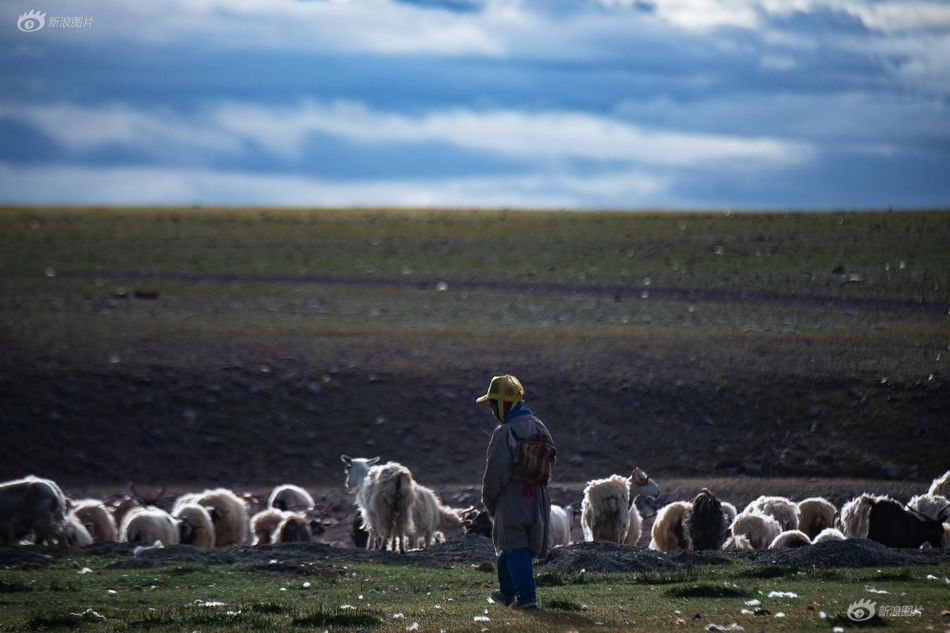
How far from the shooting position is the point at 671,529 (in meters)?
15.0

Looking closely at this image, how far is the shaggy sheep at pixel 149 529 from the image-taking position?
1507cm

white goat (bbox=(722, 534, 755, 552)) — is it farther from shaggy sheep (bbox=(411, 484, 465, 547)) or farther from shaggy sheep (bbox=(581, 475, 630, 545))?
shaggy sheep (bbox=(411, 484, 465, 547))

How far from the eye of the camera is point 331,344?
31.8 m

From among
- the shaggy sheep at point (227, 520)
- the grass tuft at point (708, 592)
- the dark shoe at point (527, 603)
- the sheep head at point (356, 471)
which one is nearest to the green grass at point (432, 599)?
the grass tuft at point (708, 592)

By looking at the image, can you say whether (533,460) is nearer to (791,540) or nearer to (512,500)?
(512,500)

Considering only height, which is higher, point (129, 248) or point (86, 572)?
point (129, 248)

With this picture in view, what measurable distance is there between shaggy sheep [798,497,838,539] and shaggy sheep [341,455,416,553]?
6.23 meters

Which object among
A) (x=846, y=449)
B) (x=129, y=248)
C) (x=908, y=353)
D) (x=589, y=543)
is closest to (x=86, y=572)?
(x=589, y=543)

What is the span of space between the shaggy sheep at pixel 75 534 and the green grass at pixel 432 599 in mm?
2209

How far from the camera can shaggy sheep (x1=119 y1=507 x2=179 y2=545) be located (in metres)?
15.1

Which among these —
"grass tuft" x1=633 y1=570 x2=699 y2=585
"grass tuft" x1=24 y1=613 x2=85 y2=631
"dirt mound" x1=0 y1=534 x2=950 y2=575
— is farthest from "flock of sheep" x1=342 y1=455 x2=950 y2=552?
"grass tuft" x1=24 y1=613 x2=85 y2=631

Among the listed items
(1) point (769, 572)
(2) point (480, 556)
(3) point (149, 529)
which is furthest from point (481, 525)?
(1) point (769, 572)

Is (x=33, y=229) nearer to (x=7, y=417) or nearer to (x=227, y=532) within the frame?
(x=7, y=417)

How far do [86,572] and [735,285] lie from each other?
3464cm
